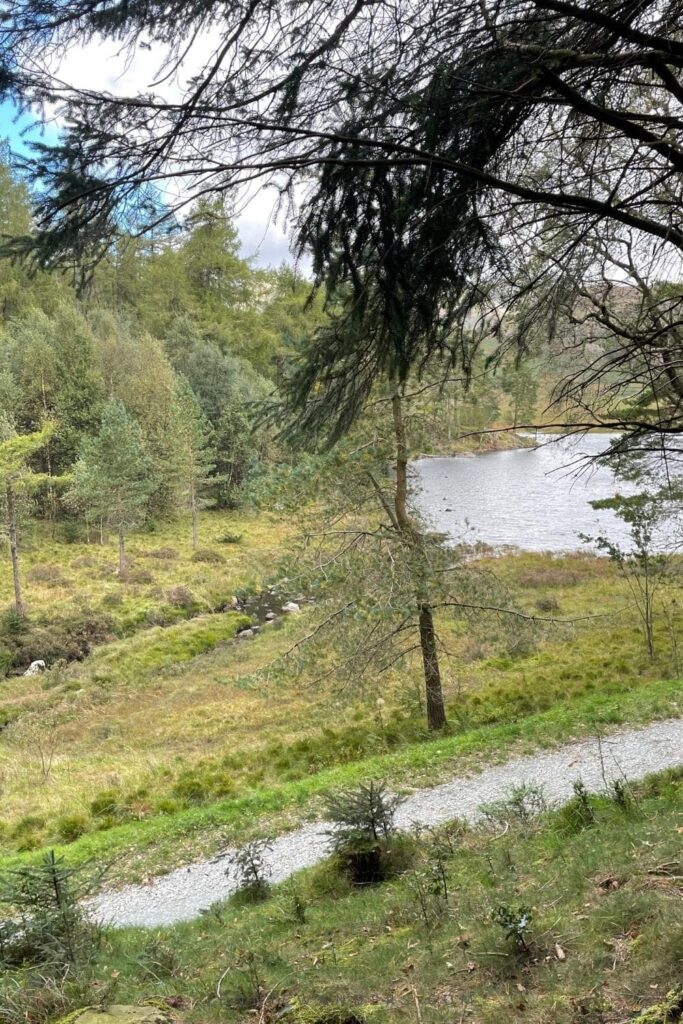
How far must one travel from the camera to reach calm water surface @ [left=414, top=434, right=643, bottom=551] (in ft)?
96.5

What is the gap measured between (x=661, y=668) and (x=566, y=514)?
22.6 metres

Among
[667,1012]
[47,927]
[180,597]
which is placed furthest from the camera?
[180,597]

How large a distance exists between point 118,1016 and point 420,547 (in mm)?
8476

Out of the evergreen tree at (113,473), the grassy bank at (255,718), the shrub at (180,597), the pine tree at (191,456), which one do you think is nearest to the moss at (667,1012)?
the grassy bank at (255,718)

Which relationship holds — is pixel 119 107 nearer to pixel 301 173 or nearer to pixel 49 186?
pixel 49 186

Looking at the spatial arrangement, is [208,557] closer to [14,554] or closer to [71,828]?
[14,554]

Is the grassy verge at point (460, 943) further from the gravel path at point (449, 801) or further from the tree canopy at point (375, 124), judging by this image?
the tree canopy at point (375, 124)

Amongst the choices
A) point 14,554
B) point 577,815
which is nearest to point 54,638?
point 14,554

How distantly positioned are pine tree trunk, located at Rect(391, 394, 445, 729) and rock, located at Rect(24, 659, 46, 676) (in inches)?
537

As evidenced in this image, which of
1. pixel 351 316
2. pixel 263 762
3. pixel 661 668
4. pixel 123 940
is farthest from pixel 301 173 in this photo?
pixel 661 668

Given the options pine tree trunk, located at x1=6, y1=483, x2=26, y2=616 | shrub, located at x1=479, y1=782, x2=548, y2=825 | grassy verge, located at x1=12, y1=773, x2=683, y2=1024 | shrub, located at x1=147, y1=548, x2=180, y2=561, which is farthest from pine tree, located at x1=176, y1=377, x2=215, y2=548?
grassy verge, located at x1=12, y1=773, x2=683, y2=1024

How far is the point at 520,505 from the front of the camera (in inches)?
1487

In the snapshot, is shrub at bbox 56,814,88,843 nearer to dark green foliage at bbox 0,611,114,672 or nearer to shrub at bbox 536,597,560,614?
dark green foliage at bbox 0,611,114,672

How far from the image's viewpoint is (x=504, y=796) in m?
7.77
